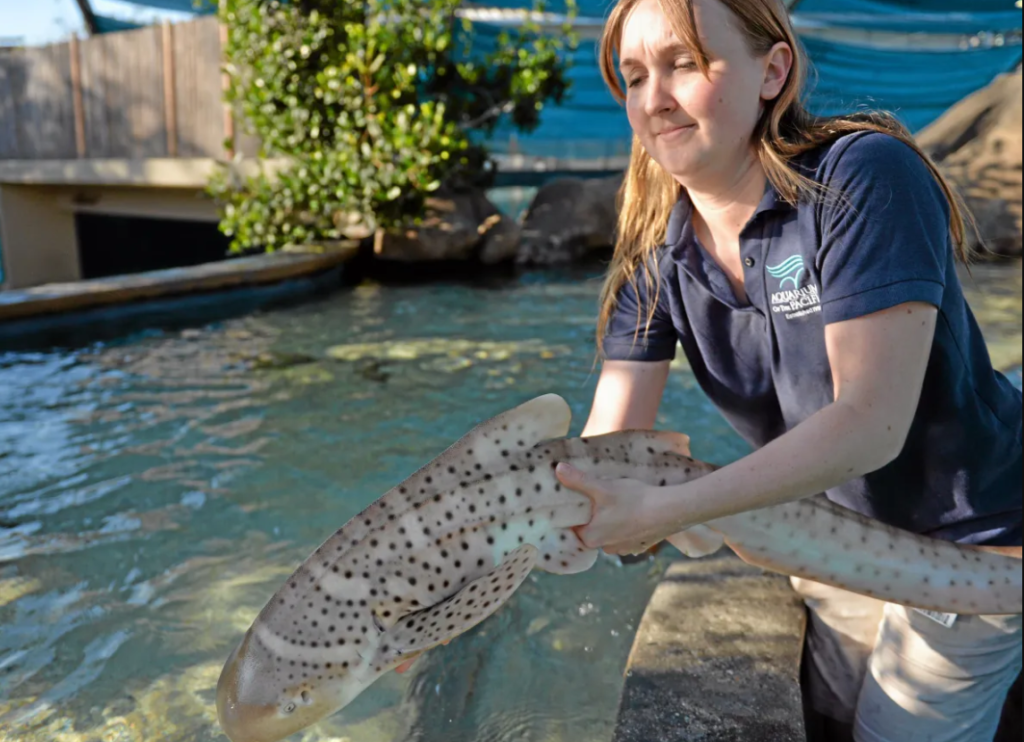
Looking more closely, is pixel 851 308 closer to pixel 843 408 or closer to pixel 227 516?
pixel 843 408

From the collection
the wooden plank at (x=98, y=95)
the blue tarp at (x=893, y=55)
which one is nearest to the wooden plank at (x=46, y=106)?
the wooden plank at (x=98, y=95)

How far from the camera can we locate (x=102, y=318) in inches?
312

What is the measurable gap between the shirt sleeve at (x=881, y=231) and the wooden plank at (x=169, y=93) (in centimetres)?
1195

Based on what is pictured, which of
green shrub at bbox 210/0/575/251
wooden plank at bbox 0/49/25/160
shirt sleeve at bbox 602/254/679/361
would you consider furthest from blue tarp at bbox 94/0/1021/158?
shirt sleeve at bbox 602/254/679/361

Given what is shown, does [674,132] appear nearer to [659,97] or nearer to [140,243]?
[659,97]

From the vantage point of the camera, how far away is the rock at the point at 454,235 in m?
11.2

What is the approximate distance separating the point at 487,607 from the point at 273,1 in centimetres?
1033

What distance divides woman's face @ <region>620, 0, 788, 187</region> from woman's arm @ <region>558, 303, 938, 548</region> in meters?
0.56

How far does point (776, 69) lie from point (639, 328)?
0.89 meters

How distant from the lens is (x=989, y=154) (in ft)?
42.4

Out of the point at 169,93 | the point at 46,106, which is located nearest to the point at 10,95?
the point at 46,106

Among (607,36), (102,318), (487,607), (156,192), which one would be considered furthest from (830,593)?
(156,192)

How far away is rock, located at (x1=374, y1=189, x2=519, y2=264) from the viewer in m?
11.2

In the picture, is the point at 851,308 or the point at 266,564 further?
the point at 266,564
